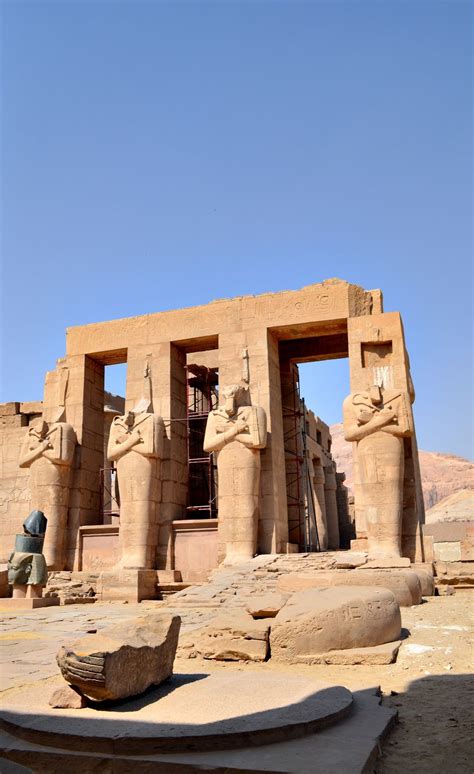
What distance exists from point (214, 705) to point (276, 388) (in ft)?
39.0

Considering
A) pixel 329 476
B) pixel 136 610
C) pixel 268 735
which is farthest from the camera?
pixel 329 476

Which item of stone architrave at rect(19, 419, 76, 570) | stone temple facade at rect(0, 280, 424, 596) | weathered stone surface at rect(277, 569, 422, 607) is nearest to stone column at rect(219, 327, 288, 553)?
stone temple facade at rect(0, 280, 424, 596)

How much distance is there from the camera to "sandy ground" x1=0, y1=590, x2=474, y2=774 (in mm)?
3379

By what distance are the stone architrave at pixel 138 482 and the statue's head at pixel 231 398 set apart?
5.06 feet

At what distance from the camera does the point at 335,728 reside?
3.49 m

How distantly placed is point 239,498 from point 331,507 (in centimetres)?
956

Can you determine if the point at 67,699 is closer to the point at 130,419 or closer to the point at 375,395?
the point at 375,395

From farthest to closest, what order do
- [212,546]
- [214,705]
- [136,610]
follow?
[212,546] → [136,610] → [214,705]

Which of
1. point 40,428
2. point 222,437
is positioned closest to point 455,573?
point 222,437

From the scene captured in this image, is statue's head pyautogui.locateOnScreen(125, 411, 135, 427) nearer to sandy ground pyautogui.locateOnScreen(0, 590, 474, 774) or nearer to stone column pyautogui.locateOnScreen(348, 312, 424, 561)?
stone column pyautogui.locateOnScreen(348, 312, 424, 561)

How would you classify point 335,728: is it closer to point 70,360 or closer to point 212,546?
point 212,546

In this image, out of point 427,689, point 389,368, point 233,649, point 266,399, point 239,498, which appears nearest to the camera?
point 427,689

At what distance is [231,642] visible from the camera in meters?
6.00

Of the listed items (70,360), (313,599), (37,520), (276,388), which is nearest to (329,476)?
(276,388)
